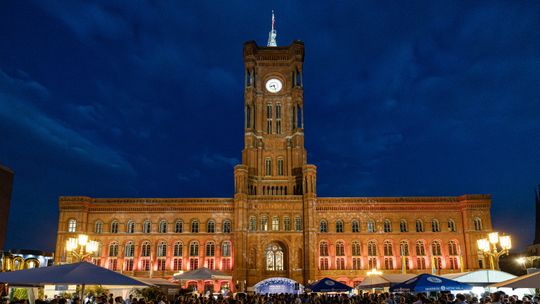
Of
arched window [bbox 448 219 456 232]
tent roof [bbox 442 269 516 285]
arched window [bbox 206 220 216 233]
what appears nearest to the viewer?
tent roof [bbox 442 269 516 285]

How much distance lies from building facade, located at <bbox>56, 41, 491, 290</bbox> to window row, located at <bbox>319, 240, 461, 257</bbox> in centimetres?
13

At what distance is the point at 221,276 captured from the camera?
45.0m

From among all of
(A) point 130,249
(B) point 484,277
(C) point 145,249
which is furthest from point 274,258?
(B) point 484,277

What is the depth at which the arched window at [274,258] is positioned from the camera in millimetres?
61312

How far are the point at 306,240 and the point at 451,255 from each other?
19.0 meters

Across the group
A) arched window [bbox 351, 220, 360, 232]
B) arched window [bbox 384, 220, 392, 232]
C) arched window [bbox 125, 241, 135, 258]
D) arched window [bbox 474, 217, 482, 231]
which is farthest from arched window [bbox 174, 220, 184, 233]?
arched window [bbox 474, 217, 482, 231]

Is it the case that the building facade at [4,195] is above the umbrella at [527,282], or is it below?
above

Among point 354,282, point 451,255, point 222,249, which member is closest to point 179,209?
point 222,249

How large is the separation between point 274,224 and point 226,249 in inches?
276

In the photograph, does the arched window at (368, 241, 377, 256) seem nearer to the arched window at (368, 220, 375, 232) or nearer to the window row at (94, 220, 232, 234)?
the arched window at (368, 220, 375, 232)

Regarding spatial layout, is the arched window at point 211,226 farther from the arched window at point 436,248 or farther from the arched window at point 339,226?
the arched window at point 436,248

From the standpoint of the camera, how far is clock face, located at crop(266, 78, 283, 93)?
73062mm

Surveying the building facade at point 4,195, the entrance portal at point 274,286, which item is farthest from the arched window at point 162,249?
the building facade at point 4,195

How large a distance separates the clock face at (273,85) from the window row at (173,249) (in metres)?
24.8
